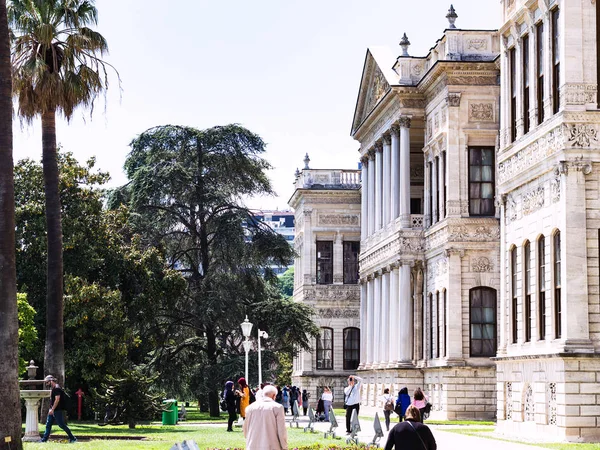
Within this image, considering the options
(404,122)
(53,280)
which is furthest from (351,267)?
(53,280)

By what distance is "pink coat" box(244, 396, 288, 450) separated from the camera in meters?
15.7

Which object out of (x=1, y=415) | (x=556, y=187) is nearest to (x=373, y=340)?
(x=556, y=187)

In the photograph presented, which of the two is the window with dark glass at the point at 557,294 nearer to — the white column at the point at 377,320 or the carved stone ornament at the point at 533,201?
the carved stone ornament at the point at 533,201

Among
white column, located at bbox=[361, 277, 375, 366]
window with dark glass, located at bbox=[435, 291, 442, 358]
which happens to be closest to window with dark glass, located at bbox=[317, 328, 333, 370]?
white column, located at bbox=[361, 277, 375, 366]

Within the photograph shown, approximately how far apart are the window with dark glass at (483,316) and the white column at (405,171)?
7.05 metres

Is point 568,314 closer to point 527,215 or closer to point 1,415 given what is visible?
point 527,215

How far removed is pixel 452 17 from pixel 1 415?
3478 centimetres

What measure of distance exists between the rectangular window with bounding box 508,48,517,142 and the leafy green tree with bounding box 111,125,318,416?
2334cm

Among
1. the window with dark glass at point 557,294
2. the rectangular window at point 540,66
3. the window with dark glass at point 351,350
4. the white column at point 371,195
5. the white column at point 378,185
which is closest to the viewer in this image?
the window with dark glass at point 557,294

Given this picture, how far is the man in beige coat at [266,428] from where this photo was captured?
15688mm

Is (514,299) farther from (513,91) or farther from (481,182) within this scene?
(481,182)

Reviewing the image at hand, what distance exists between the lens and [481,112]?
50.5m

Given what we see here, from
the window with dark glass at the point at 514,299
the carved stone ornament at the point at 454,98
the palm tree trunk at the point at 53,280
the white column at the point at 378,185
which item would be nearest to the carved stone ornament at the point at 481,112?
the carved stone ornament at the point at 454,98

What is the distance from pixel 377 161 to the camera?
2466 inches
